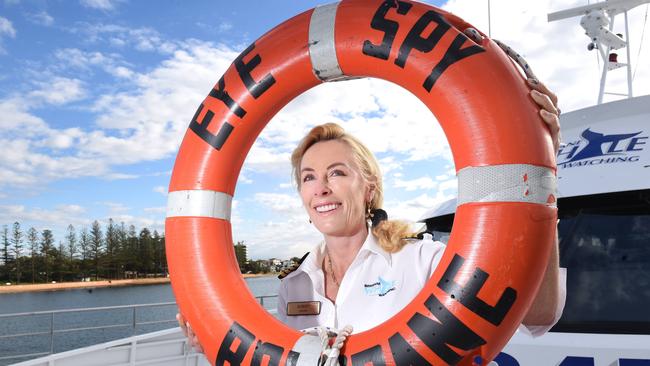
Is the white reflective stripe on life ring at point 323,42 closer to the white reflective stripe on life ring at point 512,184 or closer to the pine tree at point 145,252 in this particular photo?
the white reflective stripe on life ring at point 512,184

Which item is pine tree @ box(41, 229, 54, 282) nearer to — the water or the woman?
the water

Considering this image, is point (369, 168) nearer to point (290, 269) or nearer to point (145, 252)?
point (290, 269)

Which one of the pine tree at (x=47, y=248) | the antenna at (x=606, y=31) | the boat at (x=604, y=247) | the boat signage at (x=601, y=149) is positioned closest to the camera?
the boat at (x=604, y=247)

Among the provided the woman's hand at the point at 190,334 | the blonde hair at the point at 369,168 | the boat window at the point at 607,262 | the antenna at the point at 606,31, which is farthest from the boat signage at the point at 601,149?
the antenna at the point at 606,31

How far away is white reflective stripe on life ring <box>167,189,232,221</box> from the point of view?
1.76 meters

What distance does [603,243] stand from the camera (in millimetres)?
2312

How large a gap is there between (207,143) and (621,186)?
5.98 ft

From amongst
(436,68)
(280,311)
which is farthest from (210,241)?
(436,68)

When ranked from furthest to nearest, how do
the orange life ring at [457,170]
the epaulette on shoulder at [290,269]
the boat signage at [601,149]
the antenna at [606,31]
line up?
the antenna at [606,31], the boat signage at [601,149], the epaulette on shoulder at [290,269], the orange life ring at [457,170]

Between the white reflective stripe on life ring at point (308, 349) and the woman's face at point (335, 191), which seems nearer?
the white reflective stripe on life ring at point (308, 349)

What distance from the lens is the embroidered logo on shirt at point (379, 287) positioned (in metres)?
1.58

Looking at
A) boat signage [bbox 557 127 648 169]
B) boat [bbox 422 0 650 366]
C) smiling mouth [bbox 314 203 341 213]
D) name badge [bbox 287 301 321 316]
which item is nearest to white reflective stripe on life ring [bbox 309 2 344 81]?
smiling mouth [bbox 314 203 341 213]

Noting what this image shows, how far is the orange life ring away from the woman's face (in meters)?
0.26

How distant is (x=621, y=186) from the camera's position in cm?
234
